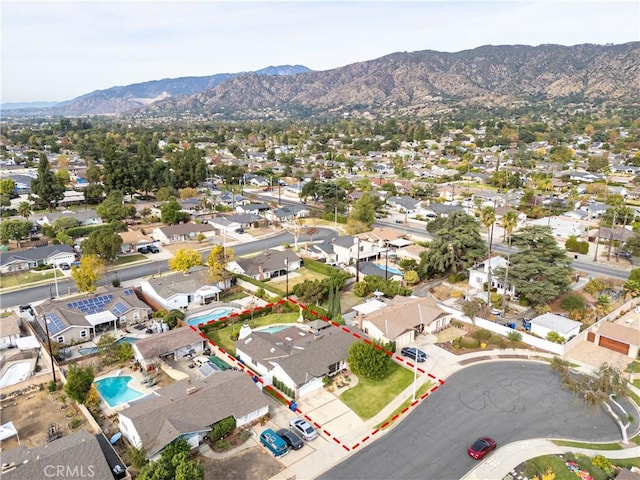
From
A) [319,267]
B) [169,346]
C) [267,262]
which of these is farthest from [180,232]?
[169,346]

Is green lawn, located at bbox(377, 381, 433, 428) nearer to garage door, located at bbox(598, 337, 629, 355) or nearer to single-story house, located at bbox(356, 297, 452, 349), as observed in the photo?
single-story house, located at bbox(356, 297, 452, 349)

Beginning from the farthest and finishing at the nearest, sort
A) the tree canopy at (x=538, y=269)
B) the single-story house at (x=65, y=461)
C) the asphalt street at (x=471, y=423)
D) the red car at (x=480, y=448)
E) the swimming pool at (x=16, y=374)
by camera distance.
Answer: the tree canopy at (x=538, y=269)
the swimming pool at (x=16, y=374)
the red car at (x=480, y=448)
the asphalt street at (x=471, y=423)
the single-story house at (x=65, y=461)

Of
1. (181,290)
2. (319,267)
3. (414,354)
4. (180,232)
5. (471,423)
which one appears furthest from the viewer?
(180,232)

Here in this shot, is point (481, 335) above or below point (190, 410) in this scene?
below

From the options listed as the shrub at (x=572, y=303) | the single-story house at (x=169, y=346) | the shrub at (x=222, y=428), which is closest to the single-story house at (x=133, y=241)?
the single-story house at (x=169, y=346)

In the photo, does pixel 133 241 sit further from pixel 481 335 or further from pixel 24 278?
pixel 481 335

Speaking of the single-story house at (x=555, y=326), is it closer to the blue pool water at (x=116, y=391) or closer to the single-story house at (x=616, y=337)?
the single-story house at (x=616, y=337)
